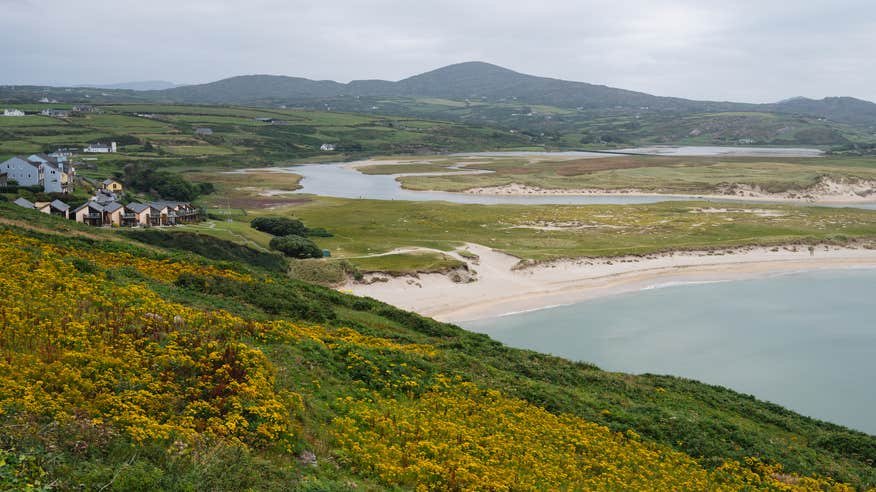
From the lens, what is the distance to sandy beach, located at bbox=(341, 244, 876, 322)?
44.5 meters

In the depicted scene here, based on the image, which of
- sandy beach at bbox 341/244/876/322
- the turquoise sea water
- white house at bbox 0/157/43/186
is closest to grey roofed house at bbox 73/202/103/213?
white house at bbox 0/157/43/186

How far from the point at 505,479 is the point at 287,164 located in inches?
6372

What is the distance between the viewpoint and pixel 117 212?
190 feet

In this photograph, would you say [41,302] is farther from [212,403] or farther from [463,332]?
[463,332]

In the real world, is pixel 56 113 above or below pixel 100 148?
above

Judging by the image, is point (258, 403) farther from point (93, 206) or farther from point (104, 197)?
point (104, 197)

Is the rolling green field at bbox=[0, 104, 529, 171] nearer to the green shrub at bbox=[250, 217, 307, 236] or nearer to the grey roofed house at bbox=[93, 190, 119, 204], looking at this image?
the grey roofed house at bbox=[93, 190, 119, 204]

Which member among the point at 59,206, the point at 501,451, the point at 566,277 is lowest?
the point at 566,277

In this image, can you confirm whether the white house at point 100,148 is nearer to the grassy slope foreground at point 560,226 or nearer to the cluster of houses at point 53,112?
the cluster of houses at point 53,112

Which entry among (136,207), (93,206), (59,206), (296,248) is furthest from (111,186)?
(296,248)

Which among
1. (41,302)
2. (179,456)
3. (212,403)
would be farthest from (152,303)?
(179,456)

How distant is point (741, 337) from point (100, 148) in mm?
129806

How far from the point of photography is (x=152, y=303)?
1666 cm

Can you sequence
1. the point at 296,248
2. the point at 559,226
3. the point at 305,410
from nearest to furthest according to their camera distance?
the point at 305,410, the point at 296,248, the point at 559,226
